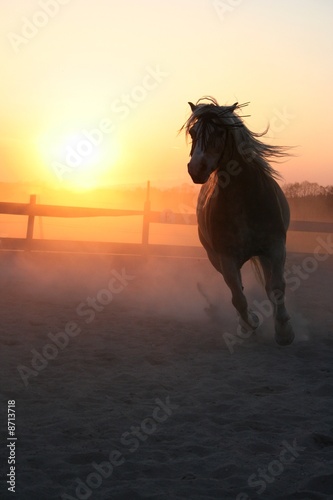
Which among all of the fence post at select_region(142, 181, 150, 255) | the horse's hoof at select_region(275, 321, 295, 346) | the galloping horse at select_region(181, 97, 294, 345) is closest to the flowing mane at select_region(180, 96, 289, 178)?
the galloping horse at select_region(181, 97, 294, 345)

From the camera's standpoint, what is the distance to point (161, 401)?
4.07 m

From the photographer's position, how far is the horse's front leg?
5.55m

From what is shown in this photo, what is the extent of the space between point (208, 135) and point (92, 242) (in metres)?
8.40

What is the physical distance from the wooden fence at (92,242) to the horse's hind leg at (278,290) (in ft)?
25.1

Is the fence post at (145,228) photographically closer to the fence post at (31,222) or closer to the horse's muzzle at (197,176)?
the fence post at (31,222)

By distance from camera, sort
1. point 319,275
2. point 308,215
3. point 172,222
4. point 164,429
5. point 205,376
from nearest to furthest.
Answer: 1. point 164,429
2. point 205,376
3. point 319,275
4. point 172,222
5. point 308,215

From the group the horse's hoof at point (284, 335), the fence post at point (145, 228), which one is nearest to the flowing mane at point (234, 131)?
the horse's hoof at point (284, 335)

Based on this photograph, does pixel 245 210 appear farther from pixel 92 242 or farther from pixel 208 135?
pixel 92 242

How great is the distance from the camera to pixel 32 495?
8.94 feet

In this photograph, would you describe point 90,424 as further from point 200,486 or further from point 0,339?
point 0,339

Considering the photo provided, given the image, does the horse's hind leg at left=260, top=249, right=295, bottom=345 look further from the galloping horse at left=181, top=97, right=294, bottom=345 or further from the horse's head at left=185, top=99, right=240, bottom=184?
the horse's head at left=185, top=99, right=240, bottom=184

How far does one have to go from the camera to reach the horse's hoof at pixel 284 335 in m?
5.57

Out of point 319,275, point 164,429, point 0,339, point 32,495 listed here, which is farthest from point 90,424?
point 319,275

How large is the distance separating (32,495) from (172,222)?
10.8 metres
